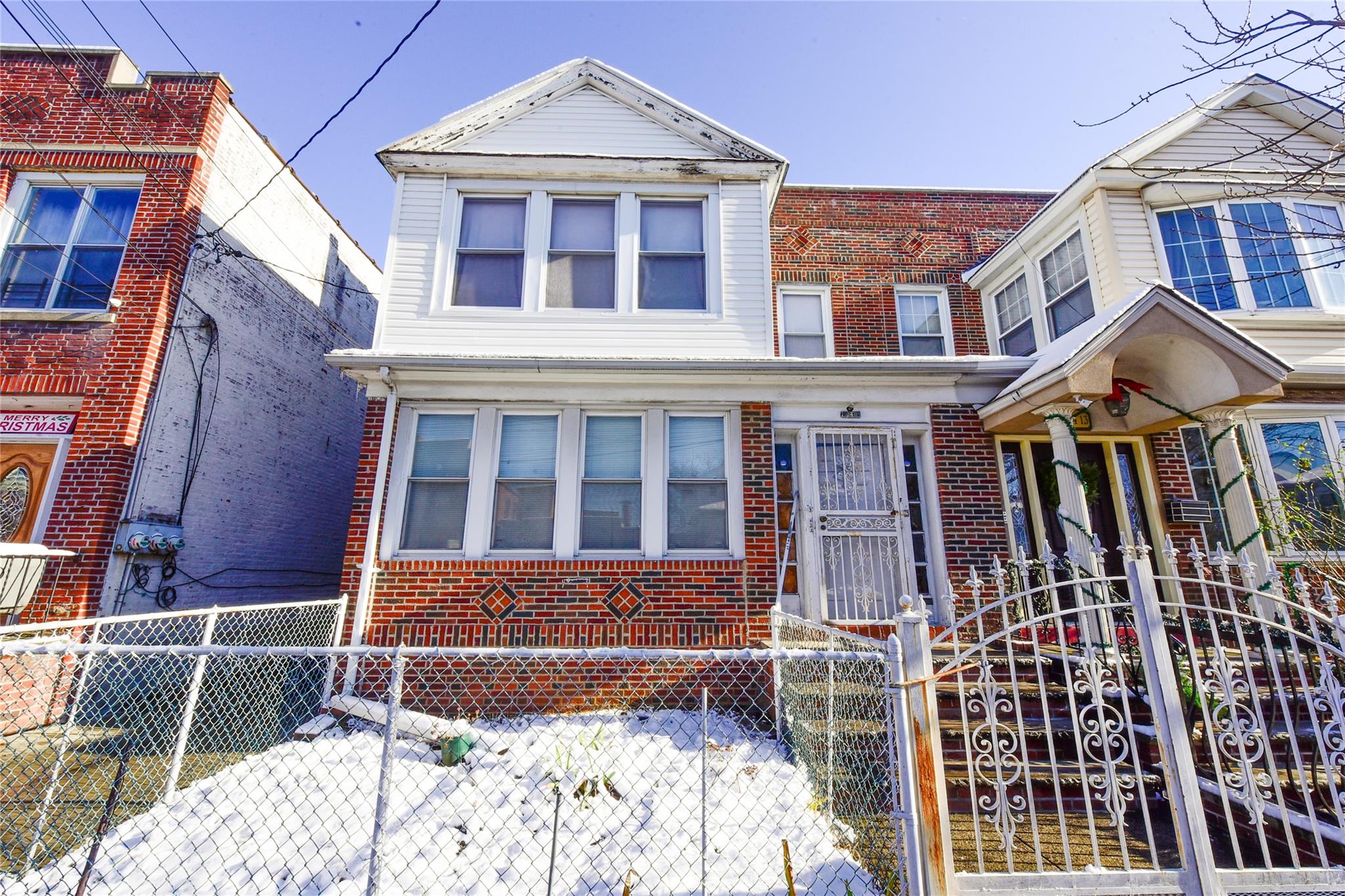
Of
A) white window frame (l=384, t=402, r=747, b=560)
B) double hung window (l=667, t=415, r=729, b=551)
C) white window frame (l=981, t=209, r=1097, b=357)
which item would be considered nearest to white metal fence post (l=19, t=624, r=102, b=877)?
white window frame (l=384, t=402, r=747, b=560)

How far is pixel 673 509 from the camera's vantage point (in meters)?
6.96

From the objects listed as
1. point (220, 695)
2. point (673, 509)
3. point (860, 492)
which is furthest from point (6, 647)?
point (860, 492)

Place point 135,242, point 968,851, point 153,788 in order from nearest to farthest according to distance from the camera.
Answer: point 968,851 → point 153,788 → point 135,242

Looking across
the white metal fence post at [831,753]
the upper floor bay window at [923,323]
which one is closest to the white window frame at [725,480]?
the white metal fence post at [831,753]

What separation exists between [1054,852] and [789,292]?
317 inches

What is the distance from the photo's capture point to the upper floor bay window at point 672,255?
790 cm

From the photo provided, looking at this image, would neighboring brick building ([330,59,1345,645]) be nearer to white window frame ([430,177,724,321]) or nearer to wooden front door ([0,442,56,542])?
white window frame ([430,177,724,321])

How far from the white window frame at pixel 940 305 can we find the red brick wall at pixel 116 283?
1020 centimetres

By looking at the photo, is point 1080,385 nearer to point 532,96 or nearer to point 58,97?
point 532,96

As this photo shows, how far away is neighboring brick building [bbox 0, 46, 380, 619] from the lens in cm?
692

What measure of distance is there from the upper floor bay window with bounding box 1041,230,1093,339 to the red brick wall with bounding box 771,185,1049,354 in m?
1.26

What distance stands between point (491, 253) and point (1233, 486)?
8688 mm

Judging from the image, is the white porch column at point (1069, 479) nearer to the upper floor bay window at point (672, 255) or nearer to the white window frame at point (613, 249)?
the upper floor bay window at point (672, 255)

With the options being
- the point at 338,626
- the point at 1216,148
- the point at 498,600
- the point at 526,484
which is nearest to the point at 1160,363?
the point at 1216,148
